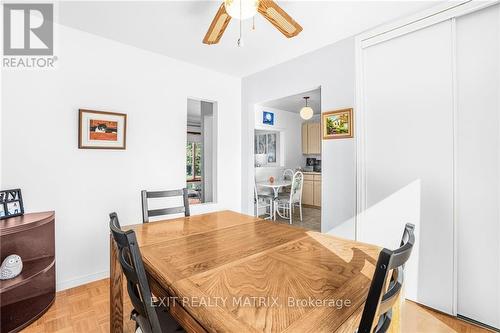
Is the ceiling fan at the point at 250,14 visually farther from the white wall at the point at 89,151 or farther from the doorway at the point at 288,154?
the doorway at the point at 288,154

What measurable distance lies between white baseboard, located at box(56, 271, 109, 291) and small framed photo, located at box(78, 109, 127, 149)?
4.31 feet

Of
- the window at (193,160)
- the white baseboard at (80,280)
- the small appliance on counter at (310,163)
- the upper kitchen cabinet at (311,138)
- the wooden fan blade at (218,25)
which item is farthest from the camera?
the window at (193,160)

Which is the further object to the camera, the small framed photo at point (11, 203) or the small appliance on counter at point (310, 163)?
the small appliance on counter at point (310, 163)

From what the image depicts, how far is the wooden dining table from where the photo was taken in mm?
698

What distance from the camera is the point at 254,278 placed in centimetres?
93

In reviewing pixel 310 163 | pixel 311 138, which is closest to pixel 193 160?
pixel 310 163

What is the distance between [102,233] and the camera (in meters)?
2.48

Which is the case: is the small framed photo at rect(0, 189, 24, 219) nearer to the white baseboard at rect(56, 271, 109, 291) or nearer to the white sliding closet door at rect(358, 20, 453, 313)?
the white baseboard at rect(56, 271, 109, 291)

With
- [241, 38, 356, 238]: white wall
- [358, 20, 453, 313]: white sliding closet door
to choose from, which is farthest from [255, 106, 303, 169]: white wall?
[358, 20, 453, 313]: white sliding closet door

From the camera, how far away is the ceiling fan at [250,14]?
1389 mm

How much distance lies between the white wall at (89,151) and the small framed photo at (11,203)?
0.09m

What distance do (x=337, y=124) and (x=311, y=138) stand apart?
3874mm

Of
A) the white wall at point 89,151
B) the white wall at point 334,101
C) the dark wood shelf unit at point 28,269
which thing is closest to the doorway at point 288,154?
the white wall at point 334,101

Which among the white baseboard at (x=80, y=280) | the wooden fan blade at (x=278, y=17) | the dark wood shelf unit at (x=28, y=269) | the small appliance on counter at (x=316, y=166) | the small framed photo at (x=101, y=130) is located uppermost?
the wooden fan blade at (x=278, y=17)
